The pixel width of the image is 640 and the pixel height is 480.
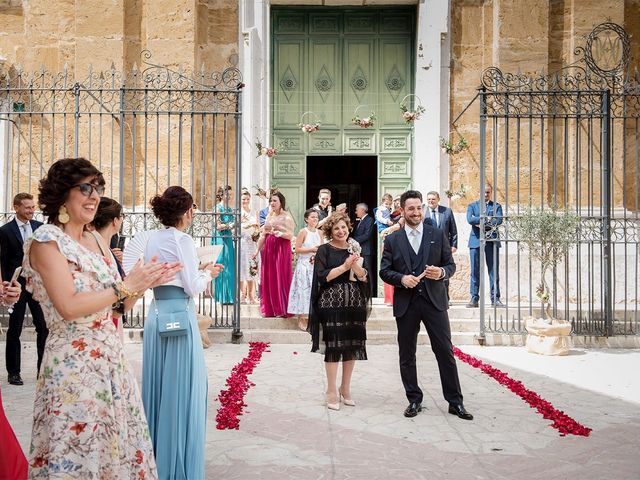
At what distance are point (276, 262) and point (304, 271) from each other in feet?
2.01

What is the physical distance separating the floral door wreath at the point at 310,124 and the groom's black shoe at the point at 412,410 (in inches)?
346

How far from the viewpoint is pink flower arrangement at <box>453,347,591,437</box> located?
573 cm

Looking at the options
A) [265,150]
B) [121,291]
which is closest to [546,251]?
[265,150]

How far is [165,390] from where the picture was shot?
4137 mm

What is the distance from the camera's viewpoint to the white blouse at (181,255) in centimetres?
421

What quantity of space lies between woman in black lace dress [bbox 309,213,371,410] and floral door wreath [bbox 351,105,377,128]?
784 centimetres

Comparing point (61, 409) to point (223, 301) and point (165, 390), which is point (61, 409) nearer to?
point (165, 390)

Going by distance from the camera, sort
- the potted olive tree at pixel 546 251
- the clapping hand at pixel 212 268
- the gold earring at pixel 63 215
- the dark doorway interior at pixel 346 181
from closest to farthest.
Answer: the gold earring at pixel 63 215 → the clapping hand at pixel 212 268 → the potted olive tree at pixel 546 251 → the dark doorway interior at pixel 346 181

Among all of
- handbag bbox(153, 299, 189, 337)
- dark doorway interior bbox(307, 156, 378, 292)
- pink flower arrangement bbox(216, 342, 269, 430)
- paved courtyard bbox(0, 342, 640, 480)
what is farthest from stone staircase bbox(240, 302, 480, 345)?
dark doorway interior bbox(307, 156, 378, 292)

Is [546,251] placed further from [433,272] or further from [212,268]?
[212,268]

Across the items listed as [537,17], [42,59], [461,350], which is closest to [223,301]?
[461,350]

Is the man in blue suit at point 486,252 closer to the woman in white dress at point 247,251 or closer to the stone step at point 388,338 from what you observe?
the stone step at point 388,338

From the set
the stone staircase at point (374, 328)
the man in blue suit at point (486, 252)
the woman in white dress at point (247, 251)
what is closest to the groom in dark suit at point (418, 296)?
the stone staircase at point (374, 328)

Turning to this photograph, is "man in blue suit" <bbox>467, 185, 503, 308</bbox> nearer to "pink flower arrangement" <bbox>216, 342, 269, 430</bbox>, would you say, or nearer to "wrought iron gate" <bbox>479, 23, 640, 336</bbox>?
"wrought iron gate" <bbox>479, 23, 640, 336</bbox>
